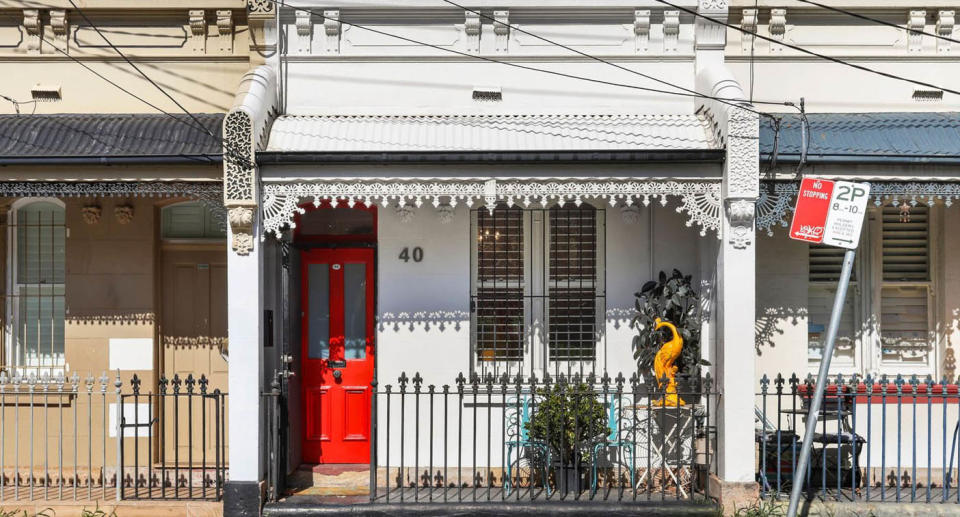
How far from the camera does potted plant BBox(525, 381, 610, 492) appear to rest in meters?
8.37

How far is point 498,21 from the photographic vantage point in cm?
923

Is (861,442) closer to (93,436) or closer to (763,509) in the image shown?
(763,509)

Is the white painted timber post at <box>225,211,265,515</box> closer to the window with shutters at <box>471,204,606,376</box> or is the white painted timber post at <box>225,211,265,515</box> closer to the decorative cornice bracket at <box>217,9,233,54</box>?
the window with shutters at <box>471,204,606,376</box>

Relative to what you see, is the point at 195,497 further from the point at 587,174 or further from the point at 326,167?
the point at 587,174

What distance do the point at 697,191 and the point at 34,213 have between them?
21.7 feet

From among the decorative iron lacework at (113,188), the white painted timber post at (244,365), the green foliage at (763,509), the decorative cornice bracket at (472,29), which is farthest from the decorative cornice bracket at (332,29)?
the green foliage at (763,509)

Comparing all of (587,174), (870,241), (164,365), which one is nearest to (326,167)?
(587,174)

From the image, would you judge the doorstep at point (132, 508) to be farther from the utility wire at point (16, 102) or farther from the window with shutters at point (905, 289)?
the window with shutters at point (905, 289)

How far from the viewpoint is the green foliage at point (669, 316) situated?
29.2ft

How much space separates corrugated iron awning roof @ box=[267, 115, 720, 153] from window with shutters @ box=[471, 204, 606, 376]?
0.95m

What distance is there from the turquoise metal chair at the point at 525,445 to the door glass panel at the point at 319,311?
2072mm

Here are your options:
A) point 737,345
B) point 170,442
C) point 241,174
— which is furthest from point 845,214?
point 170,442

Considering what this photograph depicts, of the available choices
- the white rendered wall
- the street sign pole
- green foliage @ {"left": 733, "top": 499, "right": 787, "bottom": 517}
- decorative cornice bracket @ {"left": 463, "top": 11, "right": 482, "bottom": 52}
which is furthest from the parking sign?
decorative cornice bracket @ {"left": 463, "top": 11, "right": 482, "bottom": 52}

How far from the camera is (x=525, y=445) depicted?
336 inches
